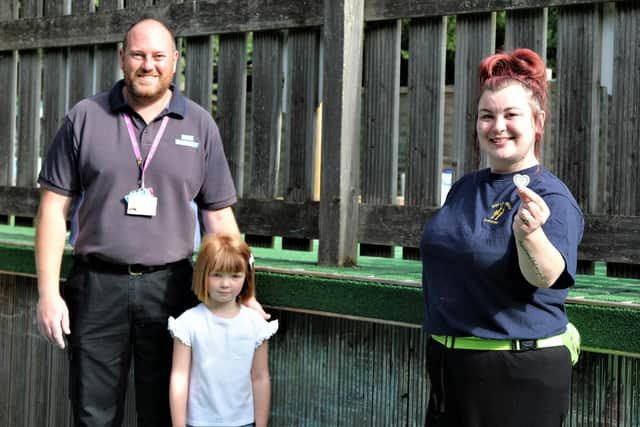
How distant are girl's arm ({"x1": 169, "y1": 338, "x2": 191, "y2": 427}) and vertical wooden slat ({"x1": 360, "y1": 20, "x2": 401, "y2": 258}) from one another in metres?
1.19

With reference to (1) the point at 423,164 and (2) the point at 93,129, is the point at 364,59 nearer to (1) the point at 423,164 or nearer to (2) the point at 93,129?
(1) the point at 423,164

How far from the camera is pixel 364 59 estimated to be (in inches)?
172

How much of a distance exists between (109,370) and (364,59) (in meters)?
1.87

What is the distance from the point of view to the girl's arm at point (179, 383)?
3457mm

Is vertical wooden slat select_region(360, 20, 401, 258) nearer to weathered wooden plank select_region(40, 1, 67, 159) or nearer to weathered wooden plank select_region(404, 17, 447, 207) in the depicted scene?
weathered wooden plank select_region(404, 17, 447, 207)

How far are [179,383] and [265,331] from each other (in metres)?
0.38

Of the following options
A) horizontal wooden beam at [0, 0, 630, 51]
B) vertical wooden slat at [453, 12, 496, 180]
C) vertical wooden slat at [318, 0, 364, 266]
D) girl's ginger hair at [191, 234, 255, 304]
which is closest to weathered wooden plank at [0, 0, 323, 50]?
horizontal wooden beam at [0, 0, 630, 51]

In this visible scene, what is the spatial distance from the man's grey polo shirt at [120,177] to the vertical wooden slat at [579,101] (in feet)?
4.93

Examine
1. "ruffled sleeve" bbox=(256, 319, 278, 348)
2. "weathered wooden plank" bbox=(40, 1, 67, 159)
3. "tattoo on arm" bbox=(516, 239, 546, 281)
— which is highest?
"weathered wooden plank" bbox=(40, 1, 67, 159)

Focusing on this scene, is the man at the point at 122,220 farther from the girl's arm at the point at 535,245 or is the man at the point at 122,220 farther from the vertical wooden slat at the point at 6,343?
the girl's arm at the point at 535,245

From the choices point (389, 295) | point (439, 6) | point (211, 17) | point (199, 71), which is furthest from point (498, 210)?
point (199, 71)

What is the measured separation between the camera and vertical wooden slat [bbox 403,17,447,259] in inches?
162

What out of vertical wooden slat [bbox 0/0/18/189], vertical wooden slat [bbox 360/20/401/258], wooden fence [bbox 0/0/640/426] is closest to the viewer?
wooden fence [bbox 0/0/640/426]

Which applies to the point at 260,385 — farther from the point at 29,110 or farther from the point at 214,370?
the point at 29,110
